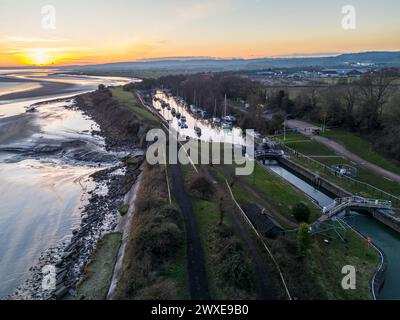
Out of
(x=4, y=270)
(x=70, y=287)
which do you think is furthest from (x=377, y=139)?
(x=4, y=270)

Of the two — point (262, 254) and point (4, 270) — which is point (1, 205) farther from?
point (262, 254)

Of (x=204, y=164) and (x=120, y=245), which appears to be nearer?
(x=120, y=245)

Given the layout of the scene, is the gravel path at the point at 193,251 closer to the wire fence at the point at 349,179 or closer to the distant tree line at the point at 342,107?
the wire fence at the point at 349,179

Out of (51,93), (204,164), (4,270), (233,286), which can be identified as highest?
(51,93)

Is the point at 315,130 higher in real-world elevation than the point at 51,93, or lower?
lower

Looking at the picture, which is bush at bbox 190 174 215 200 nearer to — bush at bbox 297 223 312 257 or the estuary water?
bush at bbox 297 223 312 257

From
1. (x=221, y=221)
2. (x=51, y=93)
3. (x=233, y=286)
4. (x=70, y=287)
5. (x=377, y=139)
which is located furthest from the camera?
(x=51, y=93)

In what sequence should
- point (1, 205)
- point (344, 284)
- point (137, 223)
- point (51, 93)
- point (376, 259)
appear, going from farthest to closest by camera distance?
1. point (51, 93)
2. point (1, 205)
3. point (137, 223)
4. point (376, 259)
5. point (344, 284)
